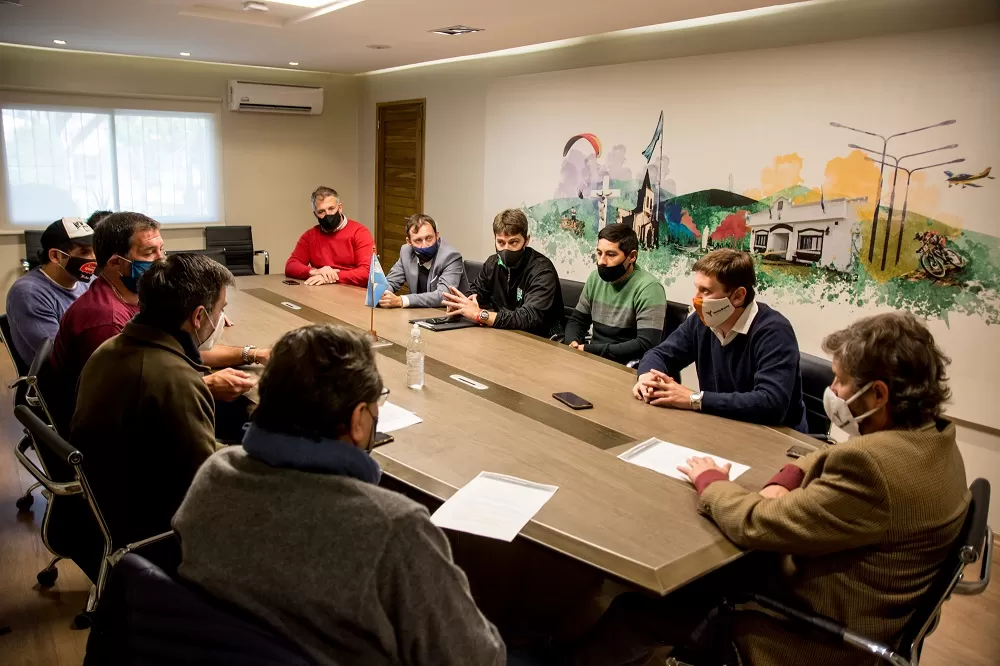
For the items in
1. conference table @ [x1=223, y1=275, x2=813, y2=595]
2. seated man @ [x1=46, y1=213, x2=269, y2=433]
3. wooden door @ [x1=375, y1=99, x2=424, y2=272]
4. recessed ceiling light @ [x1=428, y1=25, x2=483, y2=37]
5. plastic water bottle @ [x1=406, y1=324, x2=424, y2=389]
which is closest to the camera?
conference table @ [x1=223, y1=275, x2=813, y2=595]

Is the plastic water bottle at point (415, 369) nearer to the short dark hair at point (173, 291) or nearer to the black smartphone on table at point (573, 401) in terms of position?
the black smartphone on table at point (573, 401)

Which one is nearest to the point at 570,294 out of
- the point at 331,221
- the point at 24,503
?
the point at 331,221

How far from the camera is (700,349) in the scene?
2723 mm

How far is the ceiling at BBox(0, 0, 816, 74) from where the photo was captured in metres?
3.79

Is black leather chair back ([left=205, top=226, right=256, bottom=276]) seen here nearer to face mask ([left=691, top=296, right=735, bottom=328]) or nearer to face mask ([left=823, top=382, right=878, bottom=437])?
face mask ([left=691, top=296, right=735, bottom=328])

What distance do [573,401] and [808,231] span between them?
6.59ft

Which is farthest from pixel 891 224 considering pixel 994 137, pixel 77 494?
pixel 77 494

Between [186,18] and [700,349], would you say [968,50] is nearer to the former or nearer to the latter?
[700,349]

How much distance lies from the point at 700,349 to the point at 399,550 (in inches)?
74.4

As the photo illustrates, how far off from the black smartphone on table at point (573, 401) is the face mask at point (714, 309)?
0.51 metres

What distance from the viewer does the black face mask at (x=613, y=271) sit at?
11.5 feet

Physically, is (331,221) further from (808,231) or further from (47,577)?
(808,231)

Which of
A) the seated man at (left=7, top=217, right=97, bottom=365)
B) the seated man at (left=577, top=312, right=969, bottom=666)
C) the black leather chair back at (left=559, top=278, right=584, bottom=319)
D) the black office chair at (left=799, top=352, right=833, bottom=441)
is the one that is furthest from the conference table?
the black leather chair back at (left=559, top=278, right=584, bottom=319)

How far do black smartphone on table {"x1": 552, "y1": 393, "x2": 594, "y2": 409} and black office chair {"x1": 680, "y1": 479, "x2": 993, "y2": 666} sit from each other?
38.1 inches
